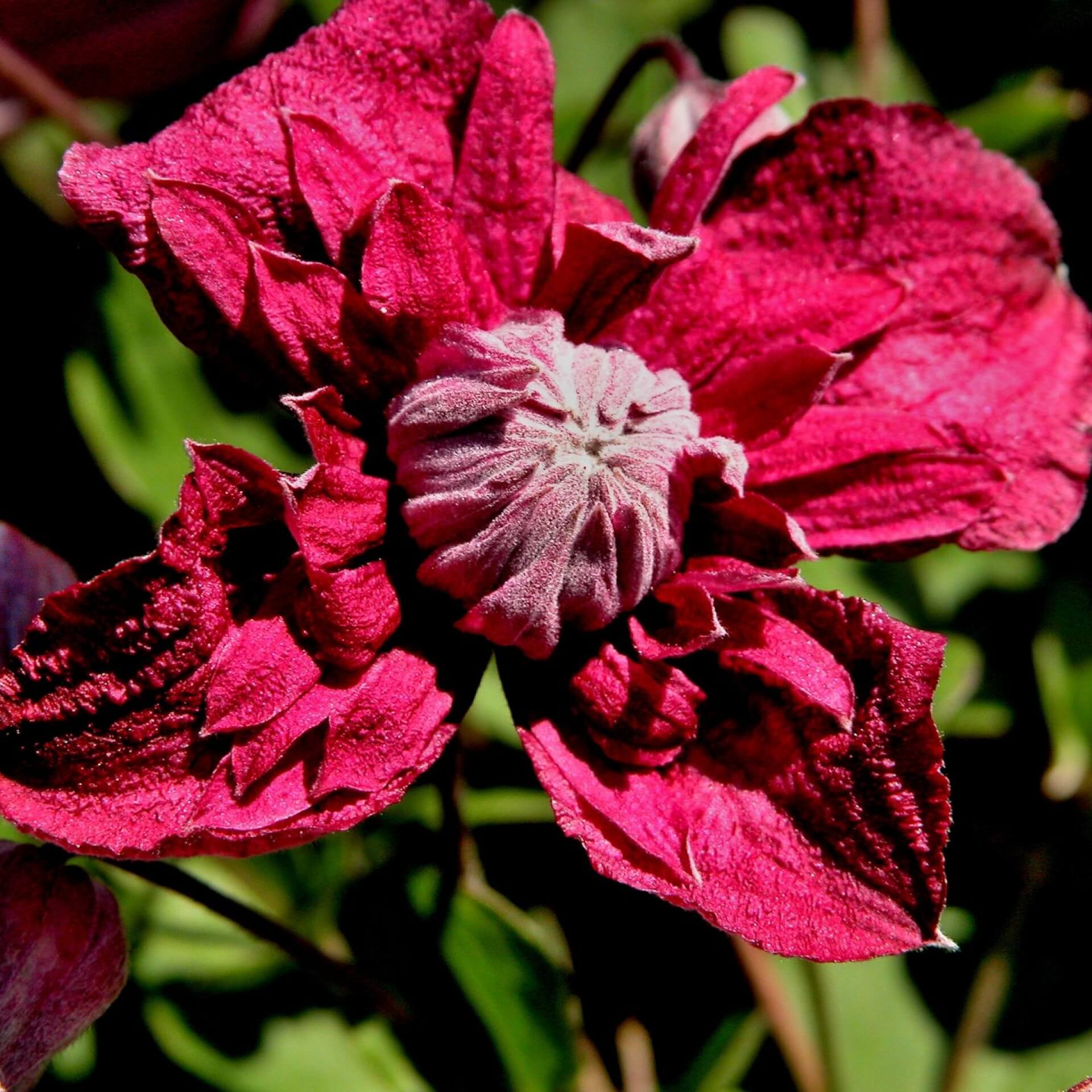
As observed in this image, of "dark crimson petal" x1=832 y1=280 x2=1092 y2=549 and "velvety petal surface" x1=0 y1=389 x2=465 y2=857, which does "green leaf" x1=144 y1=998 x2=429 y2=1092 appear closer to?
"velvety petal surface" x1=0 y1=389 x2=465 y2=857

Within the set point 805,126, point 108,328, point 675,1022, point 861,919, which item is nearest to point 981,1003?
point 675,1022

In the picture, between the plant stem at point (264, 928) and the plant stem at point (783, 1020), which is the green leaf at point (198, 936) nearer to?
the plant stem at point (264, 928)

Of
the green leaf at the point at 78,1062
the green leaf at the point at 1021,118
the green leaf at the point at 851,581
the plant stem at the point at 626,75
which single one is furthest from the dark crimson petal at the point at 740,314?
the green leaf at the point at 78,1062

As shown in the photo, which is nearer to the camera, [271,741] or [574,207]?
[271,741]

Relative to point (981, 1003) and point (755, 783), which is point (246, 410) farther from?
point (981, 1003)

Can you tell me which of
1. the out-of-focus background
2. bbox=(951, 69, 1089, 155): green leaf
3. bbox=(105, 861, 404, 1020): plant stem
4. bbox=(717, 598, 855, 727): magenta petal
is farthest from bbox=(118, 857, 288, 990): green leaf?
bbox=(951, 69, 1089, 155): green leaf

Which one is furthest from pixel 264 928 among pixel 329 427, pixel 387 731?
pixel 329 427

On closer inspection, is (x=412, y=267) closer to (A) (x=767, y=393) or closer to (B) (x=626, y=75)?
(A) (x=767, y=393)
